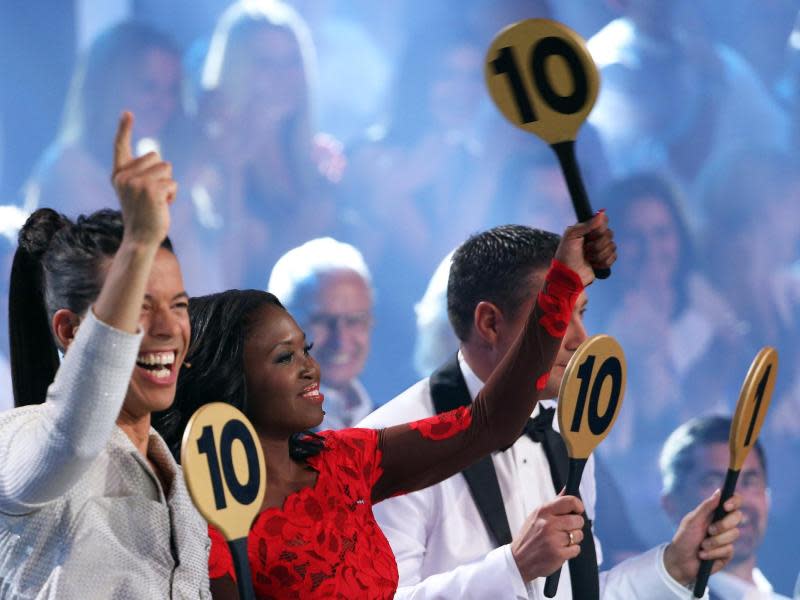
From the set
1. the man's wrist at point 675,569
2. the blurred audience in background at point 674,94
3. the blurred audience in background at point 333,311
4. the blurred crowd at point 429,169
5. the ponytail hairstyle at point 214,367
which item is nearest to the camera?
the ponytail hairstyle at point 214,367

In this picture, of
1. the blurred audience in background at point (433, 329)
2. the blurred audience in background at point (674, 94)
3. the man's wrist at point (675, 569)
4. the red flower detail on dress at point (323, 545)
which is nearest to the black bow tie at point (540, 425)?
the man's wrist at point (675, 569)

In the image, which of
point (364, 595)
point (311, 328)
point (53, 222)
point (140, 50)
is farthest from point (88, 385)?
point (140, 50)

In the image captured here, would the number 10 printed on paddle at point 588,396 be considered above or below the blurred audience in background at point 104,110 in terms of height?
below

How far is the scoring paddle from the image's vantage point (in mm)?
1986

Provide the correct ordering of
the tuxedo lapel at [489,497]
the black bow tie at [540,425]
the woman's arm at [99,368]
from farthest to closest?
1. the black bow tie at [540,425]
2. the tuxedo lapel at [489,497]
3. the woman's arm at [99,368]

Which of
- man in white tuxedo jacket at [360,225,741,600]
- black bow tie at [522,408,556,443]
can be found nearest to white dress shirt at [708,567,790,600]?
man in white tuxedo jacket at [360,225,741,600]

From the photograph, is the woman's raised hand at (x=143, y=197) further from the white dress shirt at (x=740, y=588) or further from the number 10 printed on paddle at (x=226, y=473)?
the white dress shirt at (x=740, y=588)

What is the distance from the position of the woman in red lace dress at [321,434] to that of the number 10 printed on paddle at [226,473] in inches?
8.9

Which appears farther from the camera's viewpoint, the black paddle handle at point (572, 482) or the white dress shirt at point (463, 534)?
the white dress shirt at point (463, 534)

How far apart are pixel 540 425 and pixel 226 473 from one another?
1.24 m

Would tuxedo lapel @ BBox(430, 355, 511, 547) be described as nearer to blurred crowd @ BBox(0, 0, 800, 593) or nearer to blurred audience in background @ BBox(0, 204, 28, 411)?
blurred crowd @ BBox(0, 0, 800, 593)

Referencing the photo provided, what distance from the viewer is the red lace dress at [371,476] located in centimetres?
199

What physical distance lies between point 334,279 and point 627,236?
1.13 m

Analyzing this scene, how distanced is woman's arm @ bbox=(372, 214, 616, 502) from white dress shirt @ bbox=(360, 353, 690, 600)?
318 millimetres
